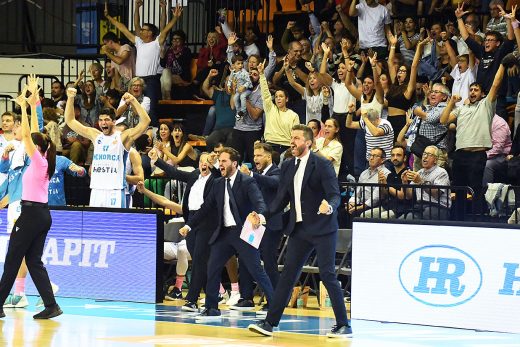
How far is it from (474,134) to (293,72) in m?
4.58

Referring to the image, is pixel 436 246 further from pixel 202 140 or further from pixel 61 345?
pixel 202 140

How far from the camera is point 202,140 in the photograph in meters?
20.8

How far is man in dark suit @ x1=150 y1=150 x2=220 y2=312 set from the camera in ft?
46.9

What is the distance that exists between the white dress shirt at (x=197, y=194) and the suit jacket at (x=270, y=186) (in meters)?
0.80

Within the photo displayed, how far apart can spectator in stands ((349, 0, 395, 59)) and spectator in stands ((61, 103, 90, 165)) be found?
524 centimetres

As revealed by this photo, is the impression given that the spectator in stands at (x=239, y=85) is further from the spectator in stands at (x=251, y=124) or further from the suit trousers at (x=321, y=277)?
the suit trousers at (x=321, y=277)

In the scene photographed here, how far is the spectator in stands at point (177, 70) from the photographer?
22656mm

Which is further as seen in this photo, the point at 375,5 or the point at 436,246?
the point at 375,5

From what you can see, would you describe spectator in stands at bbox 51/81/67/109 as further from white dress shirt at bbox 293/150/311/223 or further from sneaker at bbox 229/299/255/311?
white dress shirt at bbox 293/150/311/223

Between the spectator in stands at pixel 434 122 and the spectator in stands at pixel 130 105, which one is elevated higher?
the spectator in stands at pixel 130 105

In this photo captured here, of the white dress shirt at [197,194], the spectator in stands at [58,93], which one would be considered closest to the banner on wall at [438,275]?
the white dress shirt at [197,194]

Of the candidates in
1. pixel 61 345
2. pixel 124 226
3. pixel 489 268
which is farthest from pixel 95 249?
pixel 489 268

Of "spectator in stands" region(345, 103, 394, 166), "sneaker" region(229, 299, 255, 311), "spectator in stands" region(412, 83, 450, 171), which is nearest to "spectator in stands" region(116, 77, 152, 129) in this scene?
"spectator in stands" region(345, 103, 394, 166)

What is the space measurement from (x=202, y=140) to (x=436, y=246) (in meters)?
8.43
